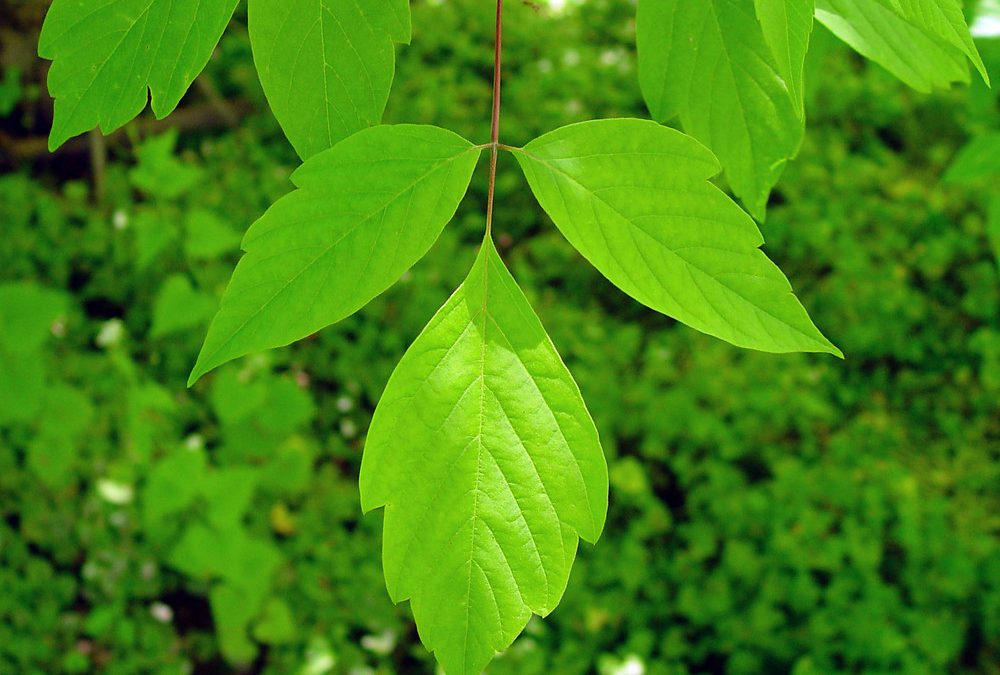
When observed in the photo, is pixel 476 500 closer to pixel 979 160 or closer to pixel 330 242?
pixel 330 242

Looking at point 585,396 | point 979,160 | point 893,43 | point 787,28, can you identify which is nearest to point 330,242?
point 787,28

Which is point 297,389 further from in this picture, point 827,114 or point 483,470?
point 827,114

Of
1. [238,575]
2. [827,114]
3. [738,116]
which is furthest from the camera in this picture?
[827,114]

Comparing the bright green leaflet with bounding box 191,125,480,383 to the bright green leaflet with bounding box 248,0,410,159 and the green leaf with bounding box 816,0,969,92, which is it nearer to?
the bright green leaflet with bounding box 248,0,410,159

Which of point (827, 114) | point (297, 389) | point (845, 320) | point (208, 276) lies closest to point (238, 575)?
point (297, 389)

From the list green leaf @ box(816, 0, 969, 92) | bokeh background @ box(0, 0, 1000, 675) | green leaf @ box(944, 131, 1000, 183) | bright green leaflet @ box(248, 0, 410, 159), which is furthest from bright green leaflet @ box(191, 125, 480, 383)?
bokeh background @ box(0, 0, 1000, 675)

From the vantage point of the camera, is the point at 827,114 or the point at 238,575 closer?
the point at 238,575

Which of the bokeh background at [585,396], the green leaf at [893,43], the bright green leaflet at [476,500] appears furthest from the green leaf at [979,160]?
the bright green leaflet at [476,500]
